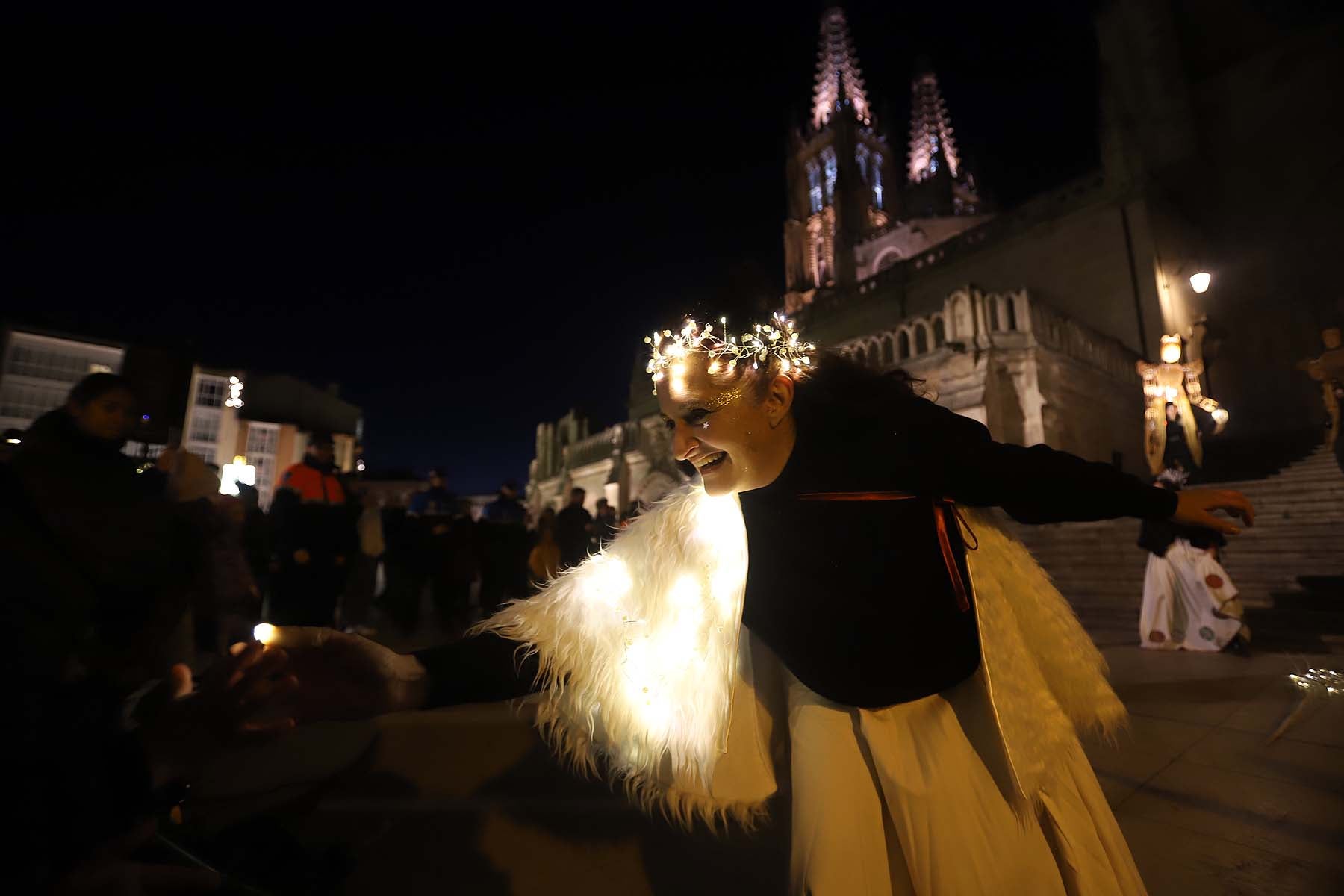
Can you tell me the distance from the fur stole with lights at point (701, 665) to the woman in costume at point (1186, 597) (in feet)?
15.2

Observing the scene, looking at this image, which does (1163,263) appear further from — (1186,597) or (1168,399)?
(1186,597)

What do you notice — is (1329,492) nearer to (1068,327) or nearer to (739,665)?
(1068,327)

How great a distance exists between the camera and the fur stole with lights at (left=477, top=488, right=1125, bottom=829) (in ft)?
4.40

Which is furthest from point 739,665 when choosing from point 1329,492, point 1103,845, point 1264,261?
point 1264,261

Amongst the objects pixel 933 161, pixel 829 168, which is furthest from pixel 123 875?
pixel 933 161

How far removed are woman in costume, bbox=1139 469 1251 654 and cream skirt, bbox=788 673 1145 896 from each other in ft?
16.1

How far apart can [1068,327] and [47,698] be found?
1619 centimetres

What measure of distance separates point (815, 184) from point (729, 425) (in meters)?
48.2

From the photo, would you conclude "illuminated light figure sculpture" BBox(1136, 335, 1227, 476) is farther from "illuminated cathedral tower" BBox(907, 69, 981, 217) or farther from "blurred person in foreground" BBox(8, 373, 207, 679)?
"illuminated cathedral tower" BBox(907, 69, 981, 217)

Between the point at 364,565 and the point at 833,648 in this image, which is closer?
the point at 833,648

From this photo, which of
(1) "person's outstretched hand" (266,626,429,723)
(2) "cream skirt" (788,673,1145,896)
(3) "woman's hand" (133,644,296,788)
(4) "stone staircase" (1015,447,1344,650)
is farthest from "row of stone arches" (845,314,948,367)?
(3) "woman's hand" (133,644,296,788)

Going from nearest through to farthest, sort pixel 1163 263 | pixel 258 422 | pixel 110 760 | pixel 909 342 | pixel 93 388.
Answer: pixel 110 760 < pixel 93 388 < pixel 909 342 < pixel 1163 263 < pixel 258 422

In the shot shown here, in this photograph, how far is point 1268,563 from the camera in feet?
20.5

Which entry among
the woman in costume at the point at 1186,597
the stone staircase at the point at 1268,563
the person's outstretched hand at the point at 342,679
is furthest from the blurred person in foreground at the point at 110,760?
the woman in costume at the point at 1186,597
